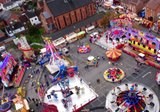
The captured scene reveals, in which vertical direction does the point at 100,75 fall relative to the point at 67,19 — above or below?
below

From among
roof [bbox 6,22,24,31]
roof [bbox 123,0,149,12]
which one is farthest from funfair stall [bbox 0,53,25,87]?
roof [bbox 123,0,149,12]

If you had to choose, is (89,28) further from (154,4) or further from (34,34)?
(154,4)

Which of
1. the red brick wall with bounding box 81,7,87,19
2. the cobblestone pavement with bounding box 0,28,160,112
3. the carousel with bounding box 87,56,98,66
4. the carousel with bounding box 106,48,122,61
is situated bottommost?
the cobblestone pavement with bounding box 0,28,160,112

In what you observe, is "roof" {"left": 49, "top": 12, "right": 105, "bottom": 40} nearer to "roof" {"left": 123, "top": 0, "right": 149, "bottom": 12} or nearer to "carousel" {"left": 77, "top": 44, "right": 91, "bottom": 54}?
"carousel" {"left": 77, "top": 44, "right": 91, "bottom": 54}

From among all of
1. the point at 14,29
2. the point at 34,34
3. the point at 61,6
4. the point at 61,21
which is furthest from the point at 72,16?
the point at 14,29

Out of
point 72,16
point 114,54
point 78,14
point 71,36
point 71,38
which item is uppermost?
point 78,14

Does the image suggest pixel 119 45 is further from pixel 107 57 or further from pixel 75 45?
pixel 75 45

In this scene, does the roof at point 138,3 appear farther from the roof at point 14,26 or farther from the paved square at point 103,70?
the roof at point 14,26
